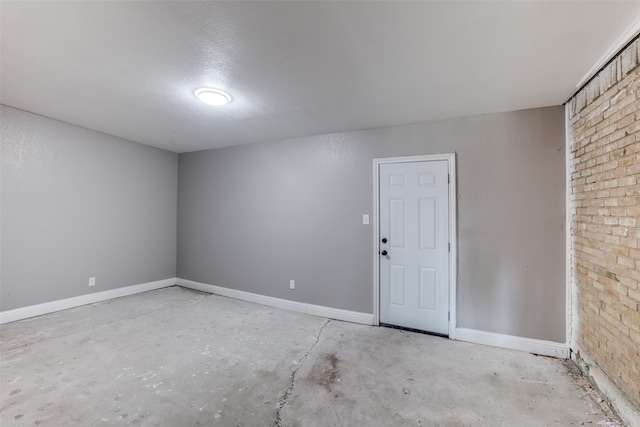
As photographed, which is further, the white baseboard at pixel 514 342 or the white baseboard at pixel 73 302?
the white baseboard at pixel 73 302

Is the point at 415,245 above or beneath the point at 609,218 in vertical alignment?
beneath

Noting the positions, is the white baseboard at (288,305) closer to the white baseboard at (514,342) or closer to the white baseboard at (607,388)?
the white baseboard at (514,342)

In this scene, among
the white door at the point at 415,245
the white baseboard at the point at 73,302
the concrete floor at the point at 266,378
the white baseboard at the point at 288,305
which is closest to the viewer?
the concrete floor at the point at 266,378

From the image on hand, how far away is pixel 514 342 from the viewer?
274cm

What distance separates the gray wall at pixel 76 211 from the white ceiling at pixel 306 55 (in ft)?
2.02

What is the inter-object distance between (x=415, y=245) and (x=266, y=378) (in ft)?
6.93

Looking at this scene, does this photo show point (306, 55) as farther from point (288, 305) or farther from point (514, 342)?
point (514, 342)

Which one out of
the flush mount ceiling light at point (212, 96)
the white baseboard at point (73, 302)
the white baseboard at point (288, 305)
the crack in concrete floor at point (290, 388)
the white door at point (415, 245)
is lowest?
the crack in concrete floor at point (290, 388)

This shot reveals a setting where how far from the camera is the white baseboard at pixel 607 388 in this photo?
5.56ft

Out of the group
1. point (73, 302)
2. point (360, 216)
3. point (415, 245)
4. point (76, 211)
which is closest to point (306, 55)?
point (360, 216)

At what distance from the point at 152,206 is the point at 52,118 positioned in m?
1.75

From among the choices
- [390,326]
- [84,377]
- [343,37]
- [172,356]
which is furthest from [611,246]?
[84,377]

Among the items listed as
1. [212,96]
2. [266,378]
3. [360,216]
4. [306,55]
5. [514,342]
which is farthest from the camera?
[360,216]

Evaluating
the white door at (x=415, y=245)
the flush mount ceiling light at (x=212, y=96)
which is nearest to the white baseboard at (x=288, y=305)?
the white door at (x=415, y=245)
